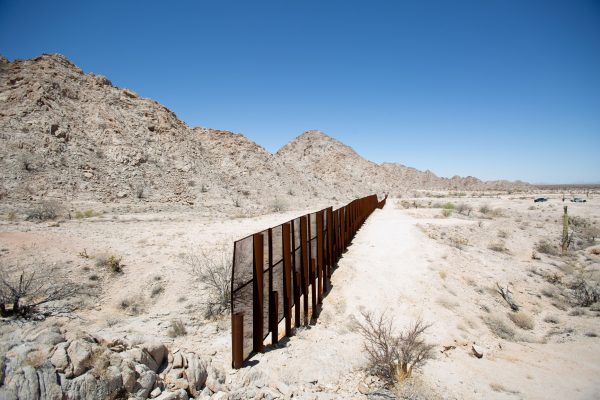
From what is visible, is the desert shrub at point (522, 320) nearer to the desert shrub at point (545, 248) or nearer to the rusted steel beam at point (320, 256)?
the rusted steel beam at point (320, 256)

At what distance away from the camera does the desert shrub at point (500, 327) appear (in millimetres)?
7568

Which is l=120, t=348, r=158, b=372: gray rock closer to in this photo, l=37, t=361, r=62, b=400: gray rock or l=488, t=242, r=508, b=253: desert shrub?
l=37, t=361, r=62, b=400: gray rock

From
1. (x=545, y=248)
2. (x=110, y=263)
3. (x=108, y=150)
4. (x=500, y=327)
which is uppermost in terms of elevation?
(x=108, y=150)

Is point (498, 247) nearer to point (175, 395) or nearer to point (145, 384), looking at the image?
point (175, 395)

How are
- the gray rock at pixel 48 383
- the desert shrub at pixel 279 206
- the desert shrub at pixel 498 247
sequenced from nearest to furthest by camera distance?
the gray rock at pixel 48 383
the desert shrub at pixel 498 247
the desert shrub at pixel 279 206

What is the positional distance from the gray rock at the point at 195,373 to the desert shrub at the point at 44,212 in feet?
51.9

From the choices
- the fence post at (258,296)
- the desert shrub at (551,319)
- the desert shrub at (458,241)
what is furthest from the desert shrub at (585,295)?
the fence post at (258,296)

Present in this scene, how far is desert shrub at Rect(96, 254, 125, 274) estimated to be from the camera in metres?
9.47

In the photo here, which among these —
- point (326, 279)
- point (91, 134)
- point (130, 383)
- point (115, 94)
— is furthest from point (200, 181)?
point (130, 383)

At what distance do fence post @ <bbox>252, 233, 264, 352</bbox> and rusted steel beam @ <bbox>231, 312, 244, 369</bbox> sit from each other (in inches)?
14.7

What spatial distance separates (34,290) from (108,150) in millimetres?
25772

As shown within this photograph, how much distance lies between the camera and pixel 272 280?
5.39 metres

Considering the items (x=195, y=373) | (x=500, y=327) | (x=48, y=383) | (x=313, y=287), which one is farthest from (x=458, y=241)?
(x=48, y=383)

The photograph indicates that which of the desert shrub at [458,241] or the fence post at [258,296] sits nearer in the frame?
the fence post at [258,296]
